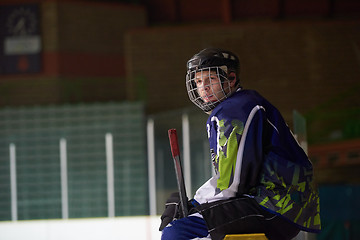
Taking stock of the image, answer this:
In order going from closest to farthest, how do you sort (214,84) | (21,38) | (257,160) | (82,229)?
(257,160), (214,84), (82,229), (21,38)

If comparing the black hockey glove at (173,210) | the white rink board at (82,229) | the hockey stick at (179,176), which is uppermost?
the hockey stick at (179,176)

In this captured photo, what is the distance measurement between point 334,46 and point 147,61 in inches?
92.2

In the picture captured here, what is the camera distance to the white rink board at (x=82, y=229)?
3.10m

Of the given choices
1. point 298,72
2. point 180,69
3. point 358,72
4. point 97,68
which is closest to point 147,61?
point 180,69


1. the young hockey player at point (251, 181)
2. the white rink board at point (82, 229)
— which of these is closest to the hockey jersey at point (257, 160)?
the young hockey player at point (251, 181)

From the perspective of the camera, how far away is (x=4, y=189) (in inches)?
240

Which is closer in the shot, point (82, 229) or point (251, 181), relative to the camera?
point (251, 181)

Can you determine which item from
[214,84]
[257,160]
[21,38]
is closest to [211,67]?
[214,84]

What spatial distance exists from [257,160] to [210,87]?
8.4 inches

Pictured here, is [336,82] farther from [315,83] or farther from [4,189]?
[4,189]

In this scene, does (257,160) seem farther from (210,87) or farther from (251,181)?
(210,87)

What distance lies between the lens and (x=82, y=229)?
3.16m

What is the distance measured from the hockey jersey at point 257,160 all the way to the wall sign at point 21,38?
7.94 meters

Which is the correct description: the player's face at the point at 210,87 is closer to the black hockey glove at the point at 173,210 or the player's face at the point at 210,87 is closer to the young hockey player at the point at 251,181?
the young hockey player at the point at 251,181
